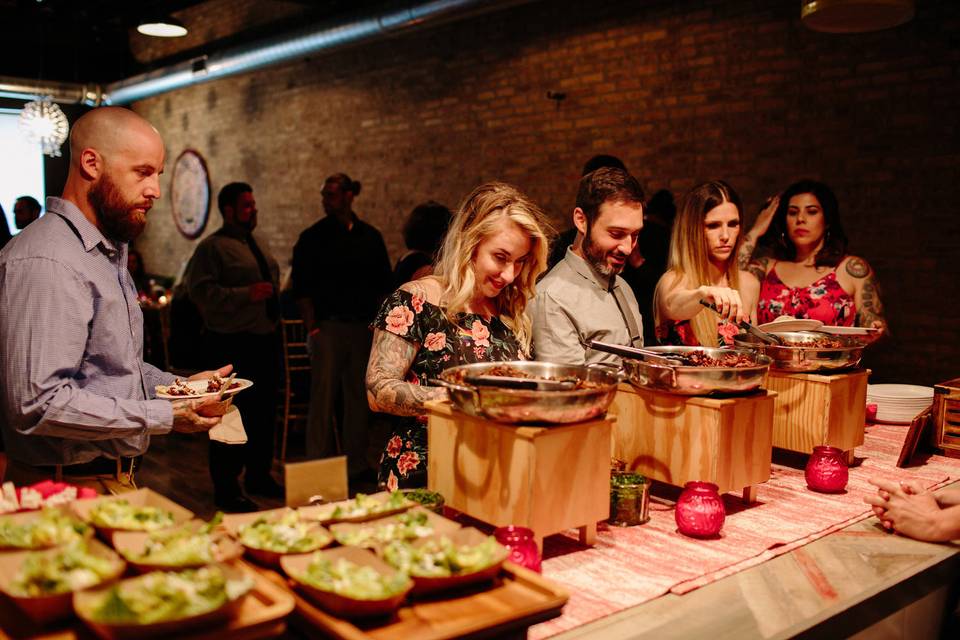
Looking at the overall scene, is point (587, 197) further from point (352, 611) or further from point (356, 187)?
point (356, 187)

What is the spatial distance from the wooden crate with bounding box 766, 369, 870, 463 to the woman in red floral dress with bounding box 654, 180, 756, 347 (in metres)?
0.34

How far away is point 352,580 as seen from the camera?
44.9 inches

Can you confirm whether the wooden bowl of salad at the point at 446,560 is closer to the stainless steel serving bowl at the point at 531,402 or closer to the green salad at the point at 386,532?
the green salad at the point at 386,532

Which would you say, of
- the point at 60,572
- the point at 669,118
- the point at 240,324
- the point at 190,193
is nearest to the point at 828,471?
the point at 60,572

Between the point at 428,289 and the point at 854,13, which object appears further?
the point at 854,13

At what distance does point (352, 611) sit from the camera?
1110 mm

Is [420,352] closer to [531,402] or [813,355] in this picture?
[531,402]

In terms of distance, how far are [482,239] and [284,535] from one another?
3.43 feet

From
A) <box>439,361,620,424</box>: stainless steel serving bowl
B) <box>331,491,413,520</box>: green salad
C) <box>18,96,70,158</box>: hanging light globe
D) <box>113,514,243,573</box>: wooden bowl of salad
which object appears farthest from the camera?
<box>18,96,70,158</box>: hanging light globe

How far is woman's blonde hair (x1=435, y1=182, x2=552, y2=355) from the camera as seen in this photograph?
209cm

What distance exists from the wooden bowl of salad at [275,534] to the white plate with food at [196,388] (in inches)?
26.8

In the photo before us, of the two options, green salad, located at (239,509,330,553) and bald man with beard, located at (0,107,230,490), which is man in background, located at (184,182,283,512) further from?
green salad, located at (239,509,330,553)

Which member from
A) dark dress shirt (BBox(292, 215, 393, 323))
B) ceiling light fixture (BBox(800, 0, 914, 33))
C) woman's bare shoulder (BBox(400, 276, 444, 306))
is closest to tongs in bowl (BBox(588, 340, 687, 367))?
woman's bare shoulder (BBox(400, 276, 444, 306))

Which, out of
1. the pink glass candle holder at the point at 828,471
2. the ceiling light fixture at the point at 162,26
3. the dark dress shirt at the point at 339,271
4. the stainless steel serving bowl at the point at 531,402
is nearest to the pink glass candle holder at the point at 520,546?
the stainless steel serving bowl at the point at 531,402
